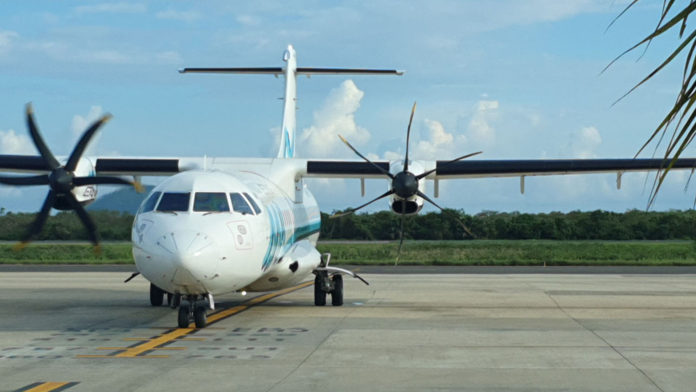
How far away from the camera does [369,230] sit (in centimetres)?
4884

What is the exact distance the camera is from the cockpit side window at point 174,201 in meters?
12.1

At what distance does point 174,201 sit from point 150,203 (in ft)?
1.69

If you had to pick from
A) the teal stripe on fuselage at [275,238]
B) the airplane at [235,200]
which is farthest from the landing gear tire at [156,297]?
the teal stripe on fuselage at [275,238]

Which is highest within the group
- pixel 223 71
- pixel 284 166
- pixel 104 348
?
pixel 223 71

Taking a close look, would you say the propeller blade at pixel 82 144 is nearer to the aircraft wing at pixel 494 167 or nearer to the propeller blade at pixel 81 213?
the propeller blade at pixel 81 213

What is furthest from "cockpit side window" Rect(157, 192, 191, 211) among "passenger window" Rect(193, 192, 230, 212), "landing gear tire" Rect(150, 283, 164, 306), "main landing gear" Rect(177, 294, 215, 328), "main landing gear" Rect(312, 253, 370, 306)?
"main landing gear" Rect(312, 253, 370, 306)

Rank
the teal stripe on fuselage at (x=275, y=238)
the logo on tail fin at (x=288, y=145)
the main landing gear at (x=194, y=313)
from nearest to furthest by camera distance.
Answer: the main landing gear at (x=194, y=313), the teal stripe on fuselage at (x=275, y=238), the logo on tail fin at (x=288, y=145)

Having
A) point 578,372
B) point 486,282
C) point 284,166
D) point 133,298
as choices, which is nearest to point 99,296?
point 133,298

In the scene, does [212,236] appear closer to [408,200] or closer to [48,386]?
[48,386]

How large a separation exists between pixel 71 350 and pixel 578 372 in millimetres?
6226

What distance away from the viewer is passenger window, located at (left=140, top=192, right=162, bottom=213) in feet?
40.5

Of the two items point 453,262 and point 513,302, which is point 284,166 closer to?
point 513,302

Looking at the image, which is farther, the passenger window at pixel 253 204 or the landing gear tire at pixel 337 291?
the landing gear tire at pixel 337 291

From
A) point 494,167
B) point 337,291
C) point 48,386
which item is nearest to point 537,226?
point 494,167
